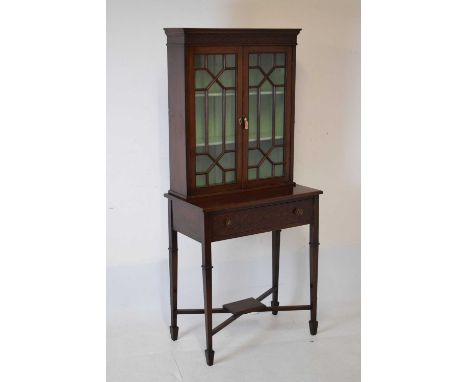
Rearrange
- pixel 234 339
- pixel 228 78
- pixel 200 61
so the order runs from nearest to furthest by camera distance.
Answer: pixel 200 61
pixel 228 78
pixel 234 339

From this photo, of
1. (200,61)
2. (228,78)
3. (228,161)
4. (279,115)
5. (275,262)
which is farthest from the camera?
(275,262)

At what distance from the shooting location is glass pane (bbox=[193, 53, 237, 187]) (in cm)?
342

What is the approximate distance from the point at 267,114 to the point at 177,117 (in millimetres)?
496

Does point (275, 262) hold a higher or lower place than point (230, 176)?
lower

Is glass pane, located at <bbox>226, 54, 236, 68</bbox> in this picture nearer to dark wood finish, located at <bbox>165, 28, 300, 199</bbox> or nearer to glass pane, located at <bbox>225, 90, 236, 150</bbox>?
dark wood finish, located at <bbox>165, 28, 300, 199</bbox>

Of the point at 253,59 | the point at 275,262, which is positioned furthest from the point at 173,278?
the point at 253,59

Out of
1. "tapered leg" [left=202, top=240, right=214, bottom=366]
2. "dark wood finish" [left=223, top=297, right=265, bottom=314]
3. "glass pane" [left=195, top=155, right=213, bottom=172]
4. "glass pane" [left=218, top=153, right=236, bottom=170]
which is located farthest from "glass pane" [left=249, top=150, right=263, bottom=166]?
"dark wood finish" [left=223, top=297, right=265, bottom=314]

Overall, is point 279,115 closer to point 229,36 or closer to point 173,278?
point 229,36

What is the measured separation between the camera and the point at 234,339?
12.6 feet

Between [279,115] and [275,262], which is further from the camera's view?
[275,262]
